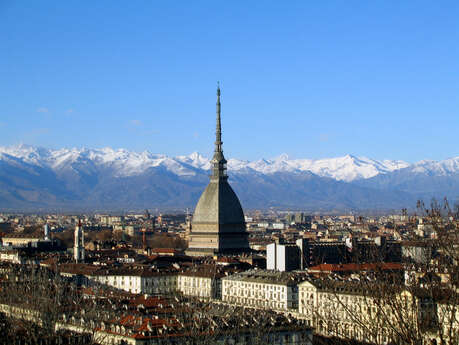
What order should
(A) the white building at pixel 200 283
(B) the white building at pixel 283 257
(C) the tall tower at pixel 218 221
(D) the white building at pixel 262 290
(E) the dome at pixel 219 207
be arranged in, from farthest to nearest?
(E) the dome at pixel 219 207
(C) the tall tower at pixel 218 221
(B) the white building at pixel 283 257
(A) the white building at pixel 200 283
(D) the white building at pixel 262 290

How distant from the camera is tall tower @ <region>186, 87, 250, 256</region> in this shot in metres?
112

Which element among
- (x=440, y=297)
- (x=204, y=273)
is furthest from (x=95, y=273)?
(x=440, y=297)

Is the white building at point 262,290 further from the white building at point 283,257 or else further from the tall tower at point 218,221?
the tall tower at point 218,221

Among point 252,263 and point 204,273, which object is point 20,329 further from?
point 252,263

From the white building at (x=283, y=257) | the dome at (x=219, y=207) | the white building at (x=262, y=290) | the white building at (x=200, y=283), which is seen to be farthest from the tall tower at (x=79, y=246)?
the white building at (x=262, y=290)

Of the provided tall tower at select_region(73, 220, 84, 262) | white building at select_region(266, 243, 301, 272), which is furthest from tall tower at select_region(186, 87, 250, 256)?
white building at select_region(266, 243, 301, 272)

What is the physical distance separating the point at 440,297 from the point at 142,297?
49827 millimetres

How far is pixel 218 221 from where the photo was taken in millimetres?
112500

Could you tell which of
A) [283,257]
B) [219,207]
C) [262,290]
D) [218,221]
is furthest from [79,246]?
[262,290]

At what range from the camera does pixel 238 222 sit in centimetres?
11369

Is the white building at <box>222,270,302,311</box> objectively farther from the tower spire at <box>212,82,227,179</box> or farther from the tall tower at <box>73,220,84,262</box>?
the tower spire at <box>212,82,227,179</box>

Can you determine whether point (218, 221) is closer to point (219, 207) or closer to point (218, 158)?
point (219, 207)

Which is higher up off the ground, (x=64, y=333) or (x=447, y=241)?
(x=447, y=241)

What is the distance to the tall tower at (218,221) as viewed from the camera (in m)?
112
